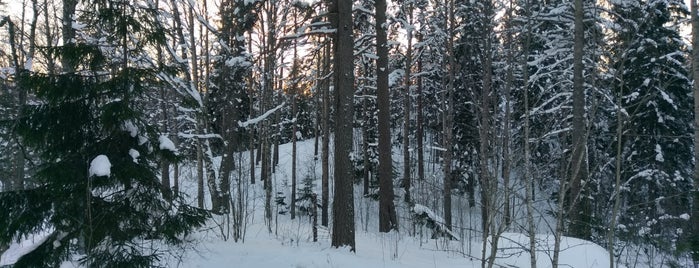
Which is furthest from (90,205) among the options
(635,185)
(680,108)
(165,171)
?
(680,108)

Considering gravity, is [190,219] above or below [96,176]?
below

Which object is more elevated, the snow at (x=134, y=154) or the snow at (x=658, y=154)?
the snow at (x=134, y=154)

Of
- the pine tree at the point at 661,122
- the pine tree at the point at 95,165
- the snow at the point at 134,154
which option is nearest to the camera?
the pine tree at the point at 95,165

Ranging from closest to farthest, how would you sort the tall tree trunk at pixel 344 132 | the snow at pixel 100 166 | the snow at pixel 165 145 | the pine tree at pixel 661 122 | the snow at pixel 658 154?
the snow at pixel 100 166 → the snow at pixel 165 145 → the tall tree trunk at pixel 344 132 → the pine tree at pixel 661 122 → the snow at pixel 658 154

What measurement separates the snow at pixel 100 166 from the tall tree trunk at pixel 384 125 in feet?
27.0

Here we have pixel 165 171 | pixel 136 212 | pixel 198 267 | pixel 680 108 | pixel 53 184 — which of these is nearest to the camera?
pixel 53 184

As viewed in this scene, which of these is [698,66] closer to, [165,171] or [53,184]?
[53,184]

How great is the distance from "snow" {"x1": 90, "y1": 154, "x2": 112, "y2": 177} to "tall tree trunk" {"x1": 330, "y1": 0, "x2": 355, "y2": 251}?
431 cm

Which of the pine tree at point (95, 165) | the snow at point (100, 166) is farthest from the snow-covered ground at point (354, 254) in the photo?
the snow at point (100, 166)

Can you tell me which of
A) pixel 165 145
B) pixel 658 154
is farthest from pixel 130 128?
pixel 658 154

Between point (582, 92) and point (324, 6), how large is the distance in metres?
6.33

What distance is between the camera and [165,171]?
1535cm

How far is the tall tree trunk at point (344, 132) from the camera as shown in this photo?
8242 millimetres

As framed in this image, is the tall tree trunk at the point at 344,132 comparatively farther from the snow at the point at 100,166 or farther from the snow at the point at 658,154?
the snow at the point at 658,154
